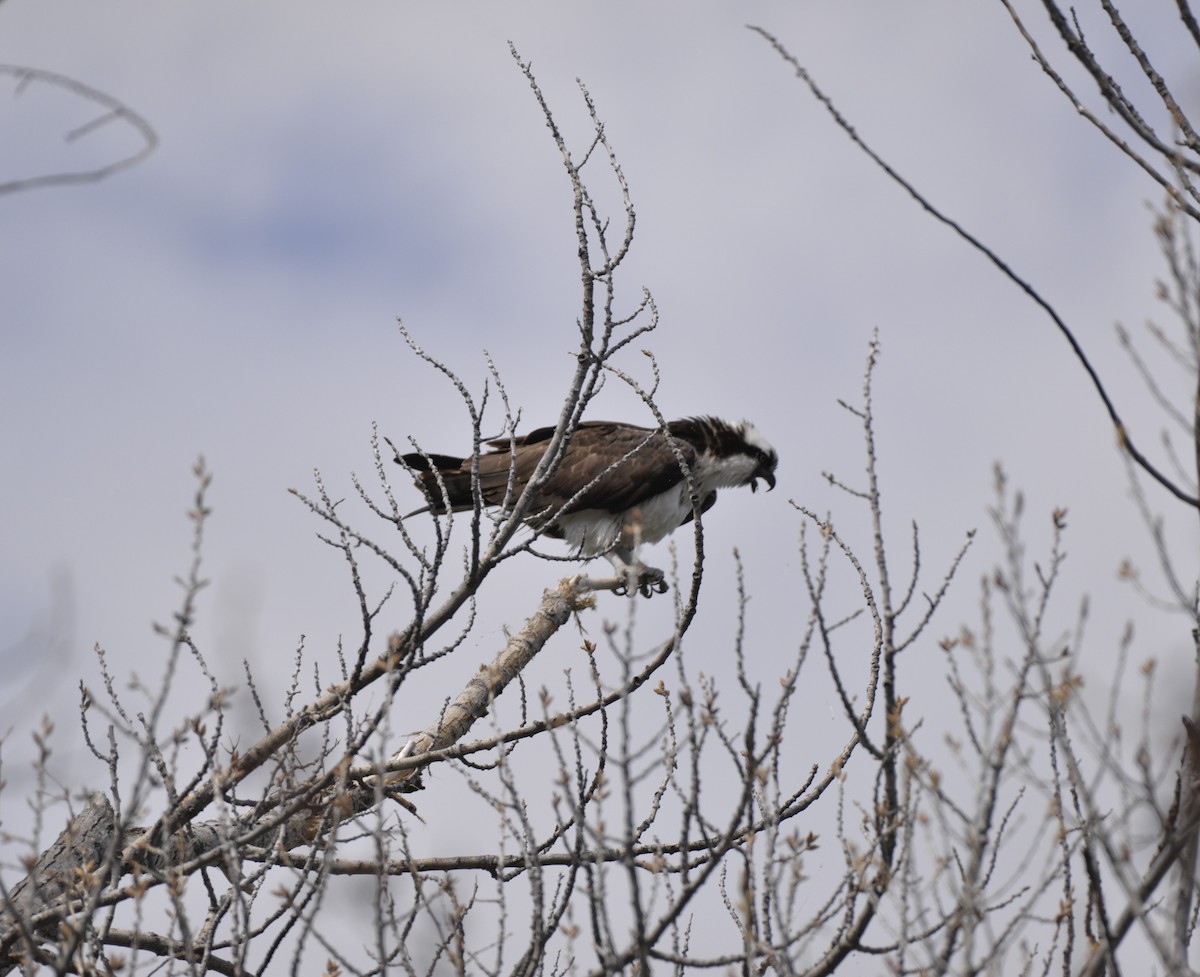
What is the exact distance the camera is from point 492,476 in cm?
953

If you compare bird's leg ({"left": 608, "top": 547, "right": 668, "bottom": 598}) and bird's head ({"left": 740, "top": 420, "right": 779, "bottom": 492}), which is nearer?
bird's leg ({"left": 608, "top": 547, "right": 668, "bottom": 598})

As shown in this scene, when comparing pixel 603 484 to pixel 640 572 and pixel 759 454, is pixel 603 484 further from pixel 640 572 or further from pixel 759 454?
pixel 759 454

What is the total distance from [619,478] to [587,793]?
13.5ft

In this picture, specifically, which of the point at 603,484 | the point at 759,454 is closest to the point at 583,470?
the point at 603,484

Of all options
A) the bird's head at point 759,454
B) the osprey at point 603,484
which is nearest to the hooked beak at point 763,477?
the bird's head at point 759,454

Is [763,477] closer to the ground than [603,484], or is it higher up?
higher up

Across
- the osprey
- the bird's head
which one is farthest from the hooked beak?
the osprey

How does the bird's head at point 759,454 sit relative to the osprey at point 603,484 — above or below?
above

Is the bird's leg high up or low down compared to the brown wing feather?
down

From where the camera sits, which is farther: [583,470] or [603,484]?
[583,470]

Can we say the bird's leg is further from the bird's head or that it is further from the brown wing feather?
the bird's head

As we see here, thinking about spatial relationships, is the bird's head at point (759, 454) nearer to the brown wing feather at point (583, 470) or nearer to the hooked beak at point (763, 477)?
the hooked beak at point (763, 477)

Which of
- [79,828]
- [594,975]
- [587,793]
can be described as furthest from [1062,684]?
[79,828]

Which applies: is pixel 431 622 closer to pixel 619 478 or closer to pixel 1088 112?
pixel 1088 112
